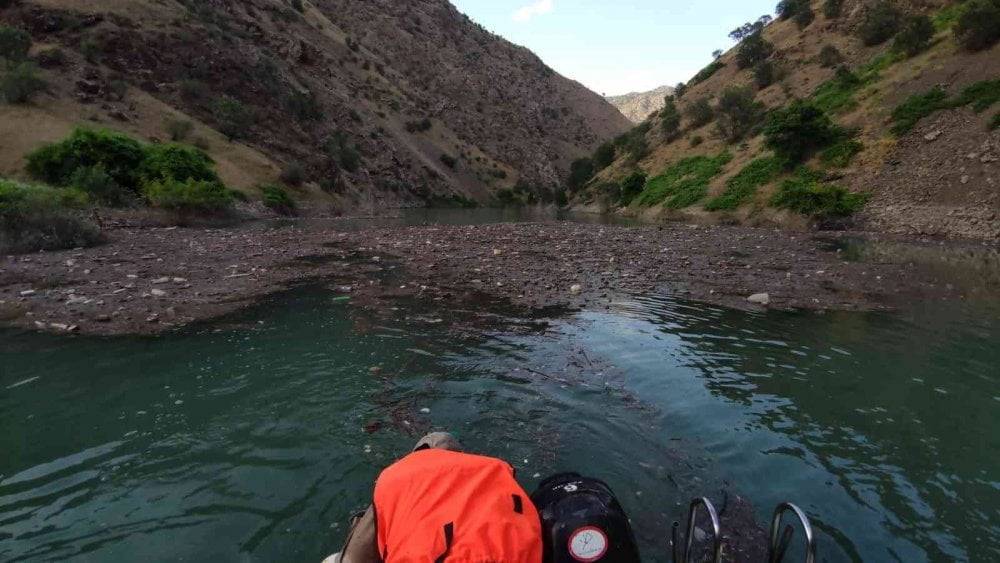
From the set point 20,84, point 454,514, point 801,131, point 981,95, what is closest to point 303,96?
point 20,84

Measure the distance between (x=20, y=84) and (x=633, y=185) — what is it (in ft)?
171

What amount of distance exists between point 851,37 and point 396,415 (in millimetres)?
60959

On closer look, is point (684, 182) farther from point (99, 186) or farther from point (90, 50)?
point (90, 50)

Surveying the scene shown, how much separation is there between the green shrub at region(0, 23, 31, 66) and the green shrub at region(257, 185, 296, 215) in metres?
21.2

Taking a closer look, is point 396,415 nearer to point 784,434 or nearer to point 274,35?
point 784,434

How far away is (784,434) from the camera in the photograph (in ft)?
19.3

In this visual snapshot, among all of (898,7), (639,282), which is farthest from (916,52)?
(639,282)

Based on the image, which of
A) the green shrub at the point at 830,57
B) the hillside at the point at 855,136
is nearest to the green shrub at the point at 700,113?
the hillside at the point at 855,136

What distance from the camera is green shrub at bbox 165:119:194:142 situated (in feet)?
140

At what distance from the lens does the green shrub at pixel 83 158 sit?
30078 millimetres

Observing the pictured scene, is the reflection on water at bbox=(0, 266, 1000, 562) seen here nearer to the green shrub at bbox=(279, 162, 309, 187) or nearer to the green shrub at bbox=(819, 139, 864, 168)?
the green shrub at bbox=(819, 139, 864, 168)

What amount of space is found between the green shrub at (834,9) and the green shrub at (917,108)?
28427 millimetres

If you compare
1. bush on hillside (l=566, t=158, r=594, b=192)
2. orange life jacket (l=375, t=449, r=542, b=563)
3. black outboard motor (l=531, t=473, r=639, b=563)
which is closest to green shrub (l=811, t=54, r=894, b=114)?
bush on hillside (l=566, t=158, r=594, b=192)

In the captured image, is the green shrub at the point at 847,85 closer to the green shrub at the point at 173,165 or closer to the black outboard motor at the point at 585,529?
the black outboard motor at the point at 585,529
